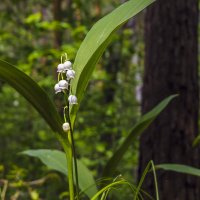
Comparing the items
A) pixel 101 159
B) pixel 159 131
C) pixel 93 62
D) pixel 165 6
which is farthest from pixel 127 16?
pixel 101 159

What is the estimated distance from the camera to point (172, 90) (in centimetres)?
233

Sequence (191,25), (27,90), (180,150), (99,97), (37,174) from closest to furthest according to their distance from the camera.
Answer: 1. (27,90)
2. (180,150)
3. (191,25)
4. (37,174)
5. (99,97)

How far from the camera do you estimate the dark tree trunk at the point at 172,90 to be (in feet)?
7.32

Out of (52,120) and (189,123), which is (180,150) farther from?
(52,120)

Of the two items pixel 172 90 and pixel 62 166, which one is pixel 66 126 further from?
pixel 172 90

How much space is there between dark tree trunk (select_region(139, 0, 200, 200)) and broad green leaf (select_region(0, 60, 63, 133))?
1223 millimetres

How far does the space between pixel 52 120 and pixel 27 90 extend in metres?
0.09

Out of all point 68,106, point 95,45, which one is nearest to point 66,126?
point 68,106

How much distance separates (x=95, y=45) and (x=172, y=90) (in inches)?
51.6

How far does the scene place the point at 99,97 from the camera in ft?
14.7

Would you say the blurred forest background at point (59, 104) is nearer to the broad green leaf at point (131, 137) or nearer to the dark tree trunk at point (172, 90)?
the dark tree trunk at point (172, 90)

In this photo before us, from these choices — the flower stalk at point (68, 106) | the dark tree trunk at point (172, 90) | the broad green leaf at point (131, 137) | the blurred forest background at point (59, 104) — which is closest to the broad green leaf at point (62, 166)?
the broad green leaf at point (131, 137)

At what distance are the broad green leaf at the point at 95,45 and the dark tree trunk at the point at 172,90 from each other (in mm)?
1216

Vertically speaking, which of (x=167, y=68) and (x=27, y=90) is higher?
(x=167, y=68)
